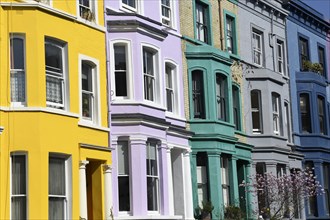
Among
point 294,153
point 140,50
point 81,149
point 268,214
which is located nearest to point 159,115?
point 140,50

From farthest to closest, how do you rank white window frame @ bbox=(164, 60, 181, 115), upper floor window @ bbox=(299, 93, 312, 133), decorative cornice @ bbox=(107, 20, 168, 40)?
upper floor window @ bbox=(299, 93, 312, 133), white window frame @ bbox=(164, 60, 181, 115), decorative cornice @ bbox=(107, 20, 168, 40)

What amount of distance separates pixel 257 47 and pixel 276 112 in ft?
11.3

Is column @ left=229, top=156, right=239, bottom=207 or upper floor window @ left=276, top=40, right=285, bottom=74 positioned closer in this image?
column @ left=229, top=156, right=239, bottom=207

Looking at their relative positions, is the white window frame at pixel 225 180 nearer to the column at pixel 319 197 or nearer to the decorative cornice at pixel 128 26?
the decorative cornice at pixel 128 26

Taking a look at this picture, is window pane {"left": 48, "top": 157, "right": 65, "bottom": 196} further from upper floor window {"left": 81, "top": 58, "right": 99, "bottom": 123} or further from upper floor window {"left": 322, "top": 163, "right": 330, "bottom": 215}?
upper floor window {"left": 322, "top": 163, "right": 330, "bottom": 215}

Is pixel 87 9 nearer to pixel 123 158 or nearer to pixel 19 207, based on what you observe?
pixel 123 158

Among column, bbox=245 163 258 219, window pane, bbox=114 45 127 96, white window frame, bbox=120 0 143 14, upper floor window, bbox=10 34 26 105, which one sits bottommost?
column, bbox=245 163 258 219

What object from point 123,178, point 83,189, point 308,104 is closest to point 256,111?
point 308,104

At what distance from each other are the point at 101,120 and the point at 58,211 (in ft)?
14.2

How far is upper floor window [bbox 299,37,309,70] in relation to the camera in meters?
43.8

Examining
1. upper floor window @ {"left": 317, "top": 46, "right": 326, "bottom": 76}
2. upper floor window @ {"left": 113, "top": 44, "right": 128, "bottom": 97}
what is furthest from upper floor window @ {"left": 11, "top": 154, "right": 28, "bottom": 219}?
upper floor window @ {"left": 317, "top": 46, "right": 326, "bottom": 76}

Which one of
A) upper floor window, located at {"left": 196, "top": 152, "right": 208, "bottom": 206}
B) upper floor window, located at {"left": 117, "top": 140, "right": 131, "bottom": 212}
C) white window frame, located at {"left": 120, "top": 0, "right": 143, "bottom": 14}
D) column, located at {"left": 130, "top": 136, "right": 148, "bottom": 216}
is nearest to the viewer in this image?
column, located at {"left": 130, "top": 136, "right": 148, "bottom": 216}

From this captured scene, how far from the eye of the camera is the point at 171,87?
1239 inches

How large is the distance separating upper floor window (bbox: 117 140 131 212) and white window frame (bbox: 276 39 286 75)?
15.9 metres
